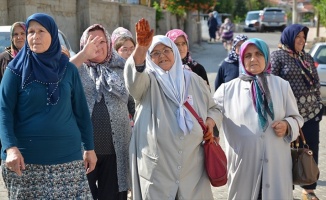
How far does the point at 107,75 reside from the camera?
18.3 ft

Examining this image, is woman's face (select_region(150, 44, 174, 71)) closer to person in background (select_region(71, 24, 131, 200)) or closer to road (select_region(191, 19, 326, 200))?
person in background (select_region(71, 24, 131, 200))

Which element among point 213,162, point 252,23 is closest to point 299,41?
point 213,162

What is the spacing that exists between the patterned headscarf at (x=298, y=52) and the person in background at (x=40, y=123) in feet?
10.1

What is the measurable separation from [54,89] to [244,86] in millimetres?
1787

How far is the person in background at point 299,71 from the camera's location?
6938 mm

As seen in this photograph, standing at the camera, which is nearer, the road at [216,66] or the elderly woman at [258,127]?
the elderly woman at [258,127]

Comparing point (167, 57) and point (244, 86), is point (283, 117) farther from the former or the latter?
point (167, 57)

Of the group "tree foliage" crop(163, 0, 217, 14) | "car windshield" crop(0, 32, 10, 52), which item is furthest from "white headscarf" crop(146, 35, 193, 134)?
"tree foliage" crop(163, 0, 217, 14)

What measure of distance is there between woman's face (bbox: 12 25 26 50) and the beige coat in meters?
2.36

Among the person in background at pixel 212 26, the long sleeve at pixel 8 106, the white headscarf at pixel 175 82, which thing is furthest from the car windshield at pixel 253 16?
the long sleeve at pixel 8 106

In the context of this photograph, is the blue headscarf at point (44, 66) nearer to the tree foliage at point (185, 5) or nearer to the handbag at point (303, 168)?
the handbag at point (303, 168)

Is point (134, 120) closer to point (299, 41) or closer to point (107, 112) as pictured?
point (107, 112)

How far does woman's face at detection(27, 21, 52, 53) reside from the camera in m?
4.52

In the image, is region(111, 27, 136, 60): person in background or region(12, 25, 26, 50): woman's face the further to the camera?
region(12, 25, 26, 50): woman's face
